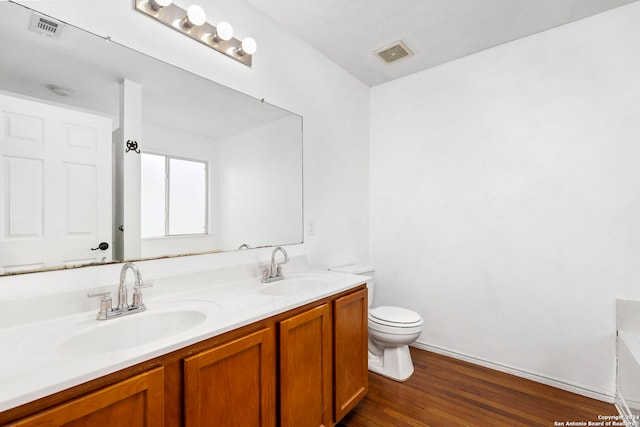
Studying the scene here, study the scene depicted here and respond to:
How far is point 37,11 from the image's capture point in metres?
1.08

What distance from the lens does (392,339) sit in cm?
204

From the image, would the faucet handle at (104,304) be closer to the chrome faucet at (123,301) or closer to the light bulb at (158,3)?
the chrome faucet at (123,301)

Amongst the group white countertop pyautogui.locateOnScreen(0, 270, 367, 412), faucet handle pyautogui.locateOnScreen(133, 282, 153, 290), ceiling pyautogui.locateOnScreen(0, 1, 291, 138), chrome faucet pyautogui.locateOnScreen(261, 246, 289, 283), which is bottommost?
white countertop pyautogui.locateOnScreen(0, 270, 367, 412)

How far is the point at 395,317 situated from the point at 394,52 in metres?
2.06

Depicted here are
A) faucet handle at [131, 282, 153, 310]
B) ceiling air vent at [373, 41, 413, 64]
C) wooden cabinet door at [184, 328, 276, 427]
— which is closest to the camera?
wooden cabinet door at [184, 328, 276, 427]

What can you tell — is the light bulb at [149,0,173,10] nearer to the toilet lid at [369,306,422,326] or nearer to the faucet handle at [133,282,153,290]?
the faucet handle at [133,282,153,290]

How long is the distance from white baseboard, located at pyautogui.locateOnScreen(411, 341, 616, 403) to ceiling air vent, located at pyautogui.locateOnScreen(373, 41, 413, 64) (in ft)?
8.10

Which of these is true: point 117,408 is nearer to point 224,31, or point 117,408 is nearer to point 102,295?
point 102,295

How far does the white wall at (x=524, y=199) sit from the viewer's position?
6.06ft

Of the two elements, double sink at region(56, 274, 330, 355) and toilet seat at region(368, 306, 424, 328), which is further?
toilet seat at region(368, 306, 424, 328)

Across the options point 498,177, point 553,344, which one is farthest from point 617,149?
point 553,344

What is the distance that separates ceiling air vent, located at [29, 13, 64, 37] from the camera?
1.08 meters

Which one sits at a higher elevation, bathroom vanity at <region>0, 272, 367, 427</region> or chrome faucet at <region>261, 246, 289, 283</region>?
→ chrome faucet at <region>261, 246, 289, 283</region>

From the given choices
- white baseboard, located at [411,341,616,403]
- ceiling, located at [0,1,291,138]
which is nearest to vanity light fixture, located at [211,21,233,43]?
ceiling, located at [0,1,291,138]
